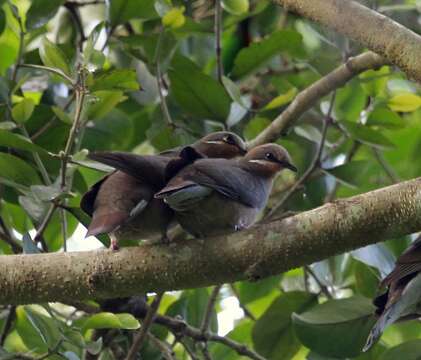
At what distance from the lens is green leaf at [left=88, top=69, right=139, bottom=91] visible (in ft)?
12.3

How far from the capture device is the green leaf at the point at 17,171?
352 centimetres

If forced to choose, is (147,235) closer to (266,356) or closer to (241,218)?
(241,218)

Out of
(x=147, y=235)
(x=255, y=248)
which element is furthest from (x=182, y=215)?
(x=255, y=248)

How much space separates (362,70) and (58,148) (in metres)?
1.35

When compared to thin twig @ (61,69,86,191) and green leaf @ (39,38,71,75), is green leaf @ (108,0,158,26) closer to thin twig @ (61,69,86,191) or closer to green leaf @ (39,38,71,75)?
green leaf @ (39,38,71,75)

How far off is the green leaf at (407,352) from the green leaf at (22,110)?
5.38 ft

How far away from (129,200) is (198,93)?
1076 mm

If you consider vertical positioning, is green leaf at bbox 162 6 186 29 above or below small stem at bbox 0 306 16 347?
above

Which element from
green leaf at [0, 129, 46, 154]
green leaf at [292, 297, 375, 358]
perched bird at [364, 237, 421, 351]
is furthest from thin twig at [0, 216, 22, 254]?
perched bird at [364, 237, 421, 351]

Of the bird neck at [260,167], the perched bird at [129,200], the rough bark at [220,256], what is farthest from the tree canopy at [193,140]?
the bird neck at [260,167]

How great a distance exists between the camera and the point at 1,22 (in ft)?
14.1

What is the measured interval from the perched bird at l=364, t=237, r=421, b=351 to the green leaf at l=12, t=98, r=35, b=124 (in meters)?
1.49

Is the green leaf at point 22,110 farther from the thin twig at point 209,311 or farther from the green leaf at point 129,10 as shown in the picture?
the thin twig at point 209,311

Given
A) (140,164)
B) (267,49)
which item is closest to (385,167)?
(267,49)
